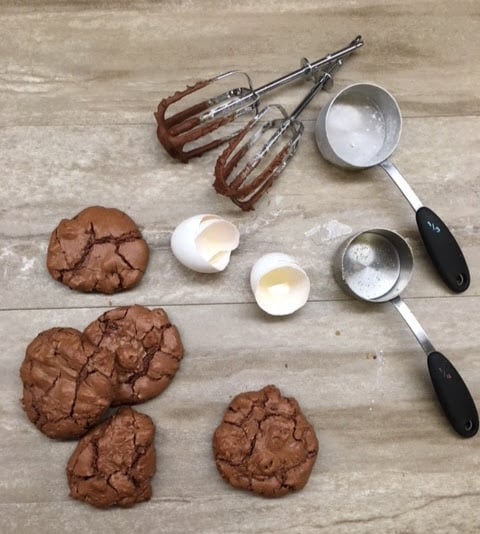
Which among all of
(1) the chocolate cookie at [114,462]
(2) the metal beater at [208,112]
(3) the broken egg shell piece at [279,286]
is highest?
(2) the metal beater at [208,112]

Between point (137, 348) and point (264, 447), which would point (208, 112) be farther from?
point (264, 447)

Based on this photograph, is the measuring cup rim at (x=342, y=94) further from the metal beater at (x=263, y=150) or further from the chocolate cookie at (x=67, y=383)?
the chocolate cookie at (x=67, y=383)

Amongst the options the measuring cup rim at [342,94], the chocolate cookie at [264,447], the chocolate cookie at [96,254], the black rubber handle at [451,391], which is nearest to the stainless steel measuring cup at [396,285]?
the black rubber handle at [451,391]

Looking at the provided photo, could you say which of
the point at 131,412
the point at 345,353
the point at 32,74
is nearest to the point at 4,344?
the point at 131,412

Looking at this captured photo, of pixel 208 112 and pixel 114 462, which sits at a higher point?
pixel 208 112

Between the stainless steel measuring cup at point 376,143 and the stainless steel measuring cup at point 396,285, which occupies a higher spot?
the stainless steel measuring cup at point 376,143

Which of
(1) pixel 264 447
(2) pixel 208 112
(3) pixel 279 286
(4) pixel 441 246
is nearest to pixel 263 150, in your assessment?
(2) pixel 208 112
